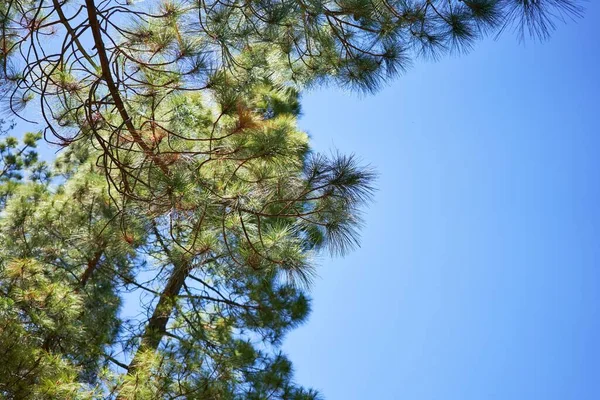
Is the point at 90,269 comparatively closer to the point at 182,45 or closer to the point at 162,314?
the point at 162,314

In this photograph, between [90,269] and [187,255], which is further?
[90,269]

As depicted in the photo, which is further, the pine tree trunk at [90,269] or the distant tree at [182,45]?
the pine tree trunk at [90,269]

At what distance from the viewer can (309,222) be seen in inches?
141

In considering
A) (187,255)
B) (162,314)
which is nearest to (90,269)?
(162,314)

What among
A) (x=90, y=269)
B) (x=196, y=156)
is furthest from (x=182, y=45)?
(x=90, y=269)

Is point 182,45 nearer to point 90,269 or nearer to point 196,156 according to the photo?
point 196,156

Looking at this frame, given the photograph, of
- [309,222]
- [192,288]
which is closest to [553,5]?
[309,222]

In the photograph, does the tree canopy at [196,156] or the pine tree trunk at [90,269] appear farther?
the pine tree trunk at [90,269]

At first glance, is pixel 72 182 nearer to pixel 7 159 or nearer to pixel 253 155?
pixel 253 155

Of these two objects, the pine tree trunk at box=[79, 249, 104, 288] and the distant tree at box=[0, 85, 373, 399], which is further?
the pine tree trunk at box=[79, 249, 104, 288]

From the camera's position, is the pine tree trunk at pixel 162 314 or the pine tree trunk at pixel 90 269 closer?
the pine tree trunk at pixel 162 314

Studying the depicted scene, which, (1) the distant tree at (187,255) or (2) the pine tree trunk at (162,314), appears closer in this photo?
(1) the distant tree at (187,255)

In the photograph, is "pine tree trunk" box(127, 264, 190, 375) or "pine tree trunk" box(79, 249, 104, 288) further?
"pine tree trunk" box(79, 249, 104, 288)

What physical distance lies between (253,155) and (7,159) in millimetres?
5941
